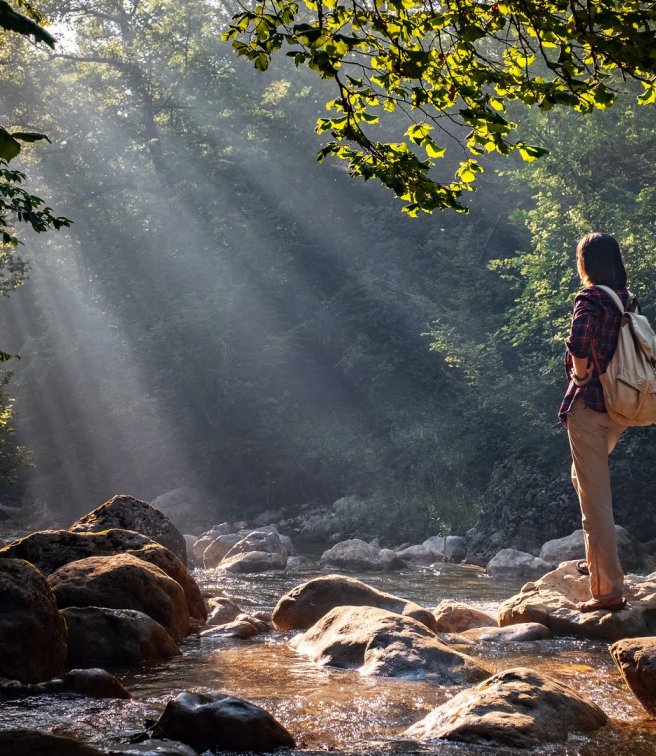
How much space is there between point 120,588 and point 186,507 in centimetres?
1784

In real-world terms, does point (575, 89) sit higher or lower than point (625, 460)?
higher

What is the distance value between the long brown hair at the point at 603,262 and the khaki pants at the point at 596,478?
0.85 meters

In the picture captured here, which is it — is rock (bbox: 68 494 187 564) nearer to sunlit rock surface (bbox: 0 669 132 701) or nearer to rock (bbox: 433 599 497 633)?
rock (bbox: 433 599 497 633)

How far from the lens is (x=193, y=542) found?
17328 millimetres

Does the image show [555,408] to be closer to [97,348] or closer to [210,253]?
[210,253]

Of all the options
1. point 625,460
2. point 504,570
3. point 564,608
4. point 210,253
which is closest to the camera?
point 564,608

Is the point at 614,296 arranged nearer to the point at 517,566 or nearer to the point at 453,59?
the point at 453,59

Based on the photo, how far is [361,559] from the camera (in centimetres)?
1373

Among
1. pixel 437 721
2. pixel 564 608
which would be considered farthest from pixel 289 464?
pixel 437 721

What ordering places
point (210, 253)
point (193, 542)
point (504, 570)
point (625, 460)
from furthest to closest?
point (210, 253) → point (193, 542) → point (625, 460) → point (504, 570)

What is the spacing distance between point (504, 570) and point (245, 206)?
59.6ft

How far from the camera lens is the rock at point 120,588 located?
6359mm

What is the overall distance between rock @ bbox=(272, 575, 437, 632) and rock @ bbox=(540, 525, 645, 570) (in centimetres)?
674

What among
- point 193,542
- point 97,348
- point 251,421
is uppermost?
point 97,348
